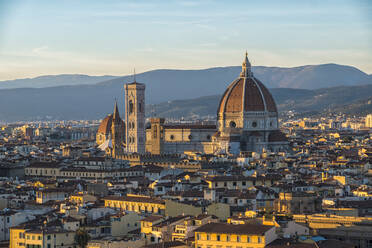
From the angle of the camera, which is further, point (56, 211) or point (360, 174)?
point (360, 174)

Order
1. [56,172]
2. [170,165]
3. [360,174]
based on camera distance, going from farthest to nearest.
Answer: [170,165], [56,172], [360,174]

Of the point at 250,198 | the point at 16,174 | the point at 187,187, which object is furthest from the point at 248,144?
the point at 250,198

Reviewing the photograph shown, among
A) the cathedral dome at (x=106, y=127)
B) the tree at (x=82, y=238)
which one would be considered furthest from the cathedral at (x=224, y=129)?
the tree at (x=82, y=238)

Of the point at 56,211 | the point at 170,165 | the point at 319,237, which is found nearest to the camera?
the point at 319,237

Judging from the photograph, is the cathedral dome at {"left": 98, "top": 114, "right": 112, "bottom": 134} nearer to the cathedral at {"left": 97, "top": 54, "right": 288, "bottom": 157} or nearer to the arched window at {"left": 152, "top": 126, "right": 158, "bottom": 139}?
the cathedral at {"left": 97, "top": 54, "right": 288, "bottom": 157}

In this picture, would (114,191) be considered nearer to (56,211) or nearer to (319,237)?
(56,211)

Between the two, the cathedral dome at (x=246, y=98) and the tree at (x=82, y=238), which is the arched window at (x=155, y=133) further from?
the tree at (x=82, y=238)

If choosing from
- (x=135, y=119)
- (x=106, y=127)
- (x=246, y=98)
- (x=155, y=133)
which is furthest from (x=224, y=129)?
(x=106, y=127)

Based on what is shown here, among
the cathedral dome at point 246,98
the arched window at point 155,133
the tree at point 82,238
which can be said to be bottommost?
the tree at point 82,238

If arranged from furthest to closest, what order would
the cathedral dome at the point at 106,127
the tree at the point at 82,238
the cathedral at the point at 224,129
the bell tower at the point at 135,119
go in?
the cathedral dome at the point at 106,127 → the bell tower at the point at 135,119 → the cathedral at the point at 224,129 → the tree at the point at 82,238
